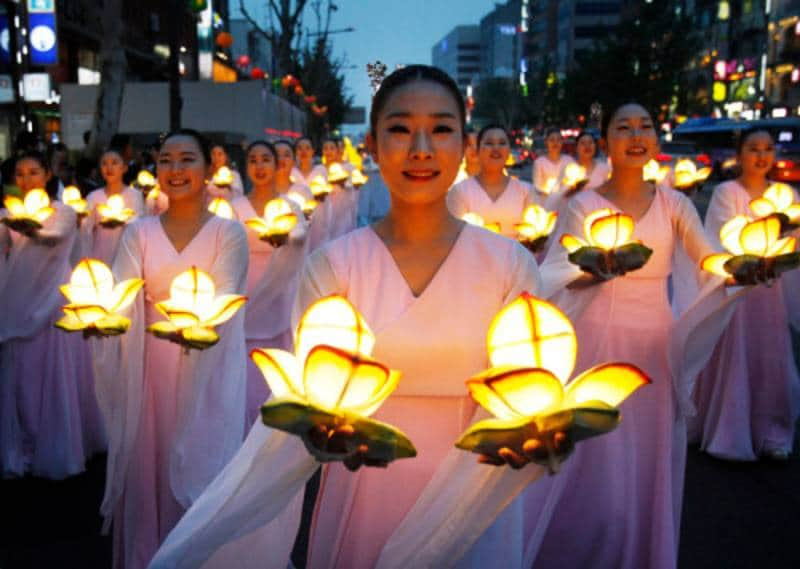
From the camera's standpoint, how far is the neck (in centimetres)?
253

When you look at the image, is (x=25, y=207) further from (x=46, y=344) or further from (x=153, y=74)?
(x=153, y=74)

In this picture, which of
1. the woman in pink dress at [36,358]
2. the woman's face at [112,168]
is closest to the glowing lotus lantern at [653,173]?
the woman's face at [112,168]

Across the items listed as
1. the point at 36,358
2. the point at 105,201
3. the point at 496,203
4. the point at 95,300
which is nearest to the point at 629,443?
the point at 95,300

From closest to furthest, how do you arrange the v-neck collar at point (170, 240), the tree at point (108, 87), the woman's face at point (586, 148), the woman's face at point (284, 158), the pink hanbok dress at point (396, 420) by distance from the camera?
the pink hanbok dress at point (396, 420) < the v-neck collar at point (170, 240) < the woman's face at point (284, 158) < the woman's face at point (586, 148) < the tree at point (108, 87)

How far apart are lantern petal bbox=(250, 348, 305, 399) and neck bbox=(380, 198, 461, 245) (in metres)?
0.70

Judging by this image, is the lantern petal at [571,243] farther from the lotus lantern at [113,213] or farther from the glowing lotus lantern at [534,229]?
the lotus lantern at [113,213]

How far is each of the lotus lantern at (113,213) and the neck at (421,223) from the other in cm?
532

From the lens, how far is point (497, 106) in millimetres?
83312

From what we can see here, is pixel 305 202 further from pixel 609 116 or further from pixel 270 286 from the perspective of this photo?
pixel 609 116

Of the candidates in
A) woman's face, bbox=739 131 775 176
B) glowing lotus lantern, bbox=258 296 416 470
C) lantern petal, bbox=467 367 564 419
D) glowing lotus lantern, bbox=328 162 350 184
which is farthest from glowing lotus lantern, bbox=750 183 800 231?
glowing lotus lantern, bbox=328 162 350 184

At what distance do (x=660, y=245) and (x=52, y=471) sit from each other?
13.7 feet

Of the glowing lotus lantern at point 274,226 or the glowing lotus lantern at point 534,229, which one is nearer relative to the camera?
the glowing lotus lantern at point 534,229

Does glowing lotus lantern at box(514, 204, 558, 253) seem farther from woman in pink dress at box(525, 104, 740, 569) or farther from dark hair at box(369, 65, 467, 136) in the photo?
dark hair at box(369, 65, 467, 136)

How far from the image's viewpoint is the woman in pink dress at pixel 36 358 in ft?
19.5
